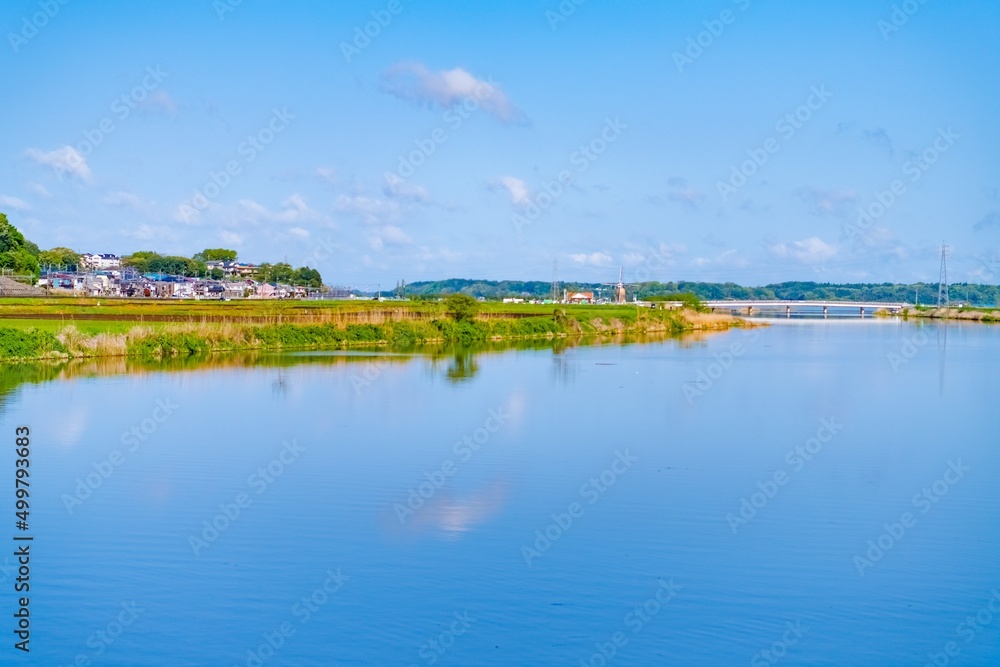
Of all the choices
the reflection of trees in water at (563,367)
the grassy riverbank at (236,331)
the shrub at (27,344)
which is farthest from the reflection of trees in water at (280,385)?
the grassy riverbank at (236,331)

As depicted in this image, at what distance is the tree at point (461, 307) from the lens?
46438 mm

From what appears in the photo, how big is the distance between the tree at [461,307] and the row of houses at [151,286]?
158 feet

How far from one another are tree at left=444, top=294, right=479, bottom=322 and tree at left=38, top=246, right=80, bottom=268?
289 feet

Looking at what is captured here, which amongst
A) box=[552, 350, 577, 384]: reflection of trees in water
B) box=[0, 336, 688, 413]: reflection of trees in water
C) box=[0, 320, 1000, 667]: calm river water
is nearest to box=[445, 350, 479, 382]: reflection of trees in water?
box=[0, 336, 688, 413]: reflection of trees in water

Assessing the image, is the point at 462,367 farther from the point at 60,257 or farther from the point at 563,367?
the point at 60,257

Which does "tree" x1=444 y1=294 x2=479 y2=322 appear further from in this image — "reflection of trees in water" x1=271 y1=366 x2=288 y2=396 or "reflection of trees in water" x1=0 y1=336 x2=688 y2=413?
"reflection of trees in water" x1=271 y1=366 x2=288 y2=396

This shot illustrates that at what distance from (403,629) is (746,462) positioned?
7.77 metres

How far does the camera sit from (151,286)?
325 ft

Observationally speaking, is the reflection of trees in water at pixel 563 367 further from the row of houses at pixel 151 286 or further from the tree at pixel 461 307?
the row of houses at pixel 151 286

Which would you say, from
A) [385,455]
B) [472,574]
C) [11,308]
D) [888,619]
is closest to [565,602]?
[472,574]

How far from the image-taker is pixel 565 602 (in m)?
7.83

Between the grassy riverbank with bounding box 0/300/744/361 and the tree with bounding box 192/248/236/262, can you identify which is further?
the tree with bounding box 192/248/236/262

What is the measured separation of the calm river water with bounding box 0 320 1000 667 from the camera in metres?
7.15

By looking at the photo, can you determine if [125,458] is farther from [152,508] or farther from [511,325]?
[511,325]
